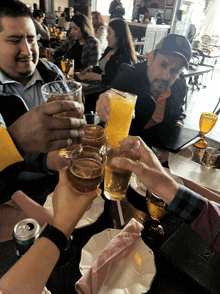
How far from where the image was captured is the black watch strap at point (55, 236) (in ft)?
2.09

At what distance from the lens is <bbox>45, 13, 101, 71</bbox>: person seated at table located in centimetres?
380

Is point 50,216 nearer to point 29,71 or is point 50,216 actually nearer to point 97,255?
point 97,255

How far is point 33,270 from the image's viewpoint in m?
0.56

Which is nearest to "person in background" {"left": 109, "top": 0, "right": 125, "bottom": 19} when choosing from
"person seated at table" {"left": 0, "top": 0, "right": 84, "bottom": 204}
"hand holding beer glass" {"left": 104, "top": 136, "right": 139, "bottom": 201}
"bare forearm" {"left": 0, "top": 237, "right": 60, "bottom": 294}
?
"person seated at table" {"left": 0, "top": 0, "right": 84, "bottom": 204}

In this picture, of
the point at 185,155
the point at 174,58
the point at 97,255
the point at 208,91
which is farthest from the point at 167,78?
the point at 208,91

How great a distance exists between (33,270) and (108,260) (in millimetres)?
228

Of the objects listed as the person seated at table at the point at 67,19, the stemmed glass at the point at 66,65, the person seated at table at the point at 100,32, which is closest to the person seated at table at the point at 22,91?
the stemmed glass at the point at 66,65

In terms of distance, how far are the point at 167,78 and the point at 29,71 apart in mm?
1280

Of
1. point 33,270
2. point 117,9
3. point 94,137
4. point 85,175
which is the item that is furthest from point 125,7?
point 33,270

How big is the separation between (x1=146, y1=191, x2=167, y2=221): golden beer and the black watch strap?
1.18 ft

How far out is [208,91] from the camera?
6.62 m

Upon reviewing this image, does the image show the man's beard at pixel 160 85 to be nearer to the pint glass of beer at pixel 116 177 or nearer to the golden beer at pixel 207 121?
the golden beer at pixel 207 121

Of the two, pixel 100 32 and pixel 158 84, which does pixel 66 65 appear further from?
pixel 100 32

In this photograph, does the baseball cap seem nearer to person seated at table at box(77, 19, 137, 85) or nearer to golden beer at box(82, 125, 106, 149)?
golden beer at box(82, 125, 106, 149)
